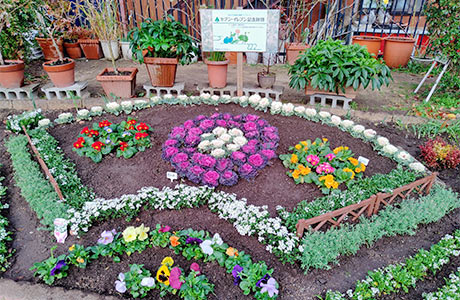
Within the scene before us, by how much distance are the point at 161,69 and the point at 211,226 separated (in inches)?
123

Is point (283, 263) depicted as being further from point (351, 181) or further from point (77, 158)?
point (77, 158)

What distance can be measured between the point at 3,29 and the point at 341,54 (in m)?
5.32

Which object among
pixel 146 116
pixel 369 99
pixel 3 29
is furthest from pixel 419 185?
pixel 3 29

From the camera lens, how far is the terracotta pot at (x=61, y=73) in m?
5.07

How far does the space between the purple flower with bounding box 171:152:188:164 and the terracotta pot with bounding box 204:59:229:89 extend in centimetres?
219

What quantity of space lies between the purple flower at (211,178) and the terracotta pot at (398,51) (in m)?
5.66

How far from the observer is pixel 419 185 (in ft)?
A: 10.2

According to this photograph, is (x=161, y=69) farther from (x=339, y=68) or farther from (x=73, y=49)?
(x=73, y=49)

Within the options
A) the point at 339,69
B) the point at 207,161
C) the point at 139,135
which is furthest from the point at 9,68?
the point at 339,69

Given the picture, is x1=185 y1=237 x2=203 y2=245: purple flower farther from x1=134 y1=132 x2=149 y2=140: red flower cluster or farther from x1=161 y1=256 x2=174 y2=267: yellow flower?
x1=134 y1=132 x2=149 y2=140: red flower cluster

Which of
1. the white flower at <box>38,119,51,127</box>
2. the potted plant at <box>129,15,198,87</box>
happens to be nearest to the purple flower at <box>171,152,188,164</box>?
the white flower at <box>38,119,51,127</box>

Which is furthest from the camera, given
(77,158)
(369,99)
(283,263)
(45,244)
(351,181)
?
(369,99)

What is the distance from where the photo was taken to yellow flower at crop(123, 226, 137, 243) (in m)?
2.50

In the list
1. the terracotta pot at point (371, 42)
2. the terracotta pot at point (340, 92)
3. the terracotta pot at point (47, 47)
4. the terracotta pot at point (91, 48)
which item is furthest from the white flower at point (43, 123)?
the terracotta pot at point (371, 42)
